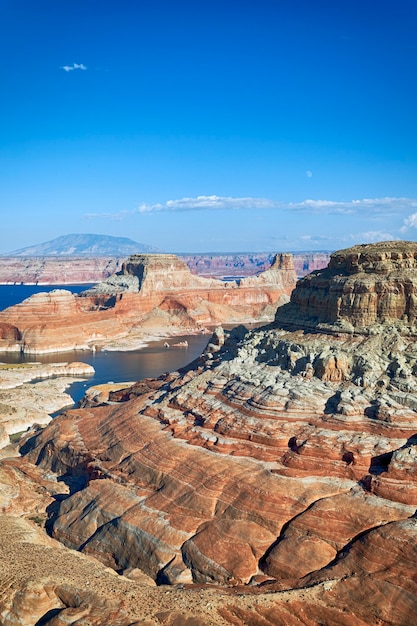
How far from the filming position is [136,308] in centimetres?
14975

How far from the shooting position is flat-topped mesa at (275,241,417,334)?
42.6 metres

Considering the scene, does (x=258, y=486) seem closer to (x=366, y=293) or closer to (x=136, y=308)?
(x=366, y=293)

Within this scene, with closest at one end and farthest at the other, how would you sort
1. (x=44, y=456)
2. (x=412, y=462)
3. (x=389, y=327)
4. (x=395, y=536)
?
1. (x=395, y=536)
2. (x=412, y=462)
3. (x=389, y=327)
4. (x=44, y=456)

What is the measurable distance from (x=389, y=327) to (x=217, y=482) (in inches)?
678

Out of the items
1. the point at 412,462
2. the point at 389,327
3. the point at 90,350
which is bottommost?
the point at 90,350

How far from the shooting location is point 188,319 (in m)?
151

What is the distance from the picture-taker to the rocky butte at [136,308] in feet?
394

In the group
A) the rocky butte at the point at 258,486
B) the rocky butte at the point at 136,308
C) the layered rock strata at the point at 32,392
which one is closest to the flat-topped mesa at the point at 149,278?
the rocky butte at the point at 136,308

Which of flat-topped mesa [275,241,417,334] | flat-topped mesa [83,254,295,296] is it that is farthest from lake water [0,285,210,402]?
flat-topped mesa [275,241,417,334]

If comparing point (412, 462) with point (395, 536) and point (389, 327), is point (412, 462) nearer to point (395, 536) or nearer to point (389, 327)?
point (395, 536)

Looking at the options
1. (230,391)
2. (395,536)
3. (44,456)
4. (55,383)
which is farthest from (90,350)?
(395,536)

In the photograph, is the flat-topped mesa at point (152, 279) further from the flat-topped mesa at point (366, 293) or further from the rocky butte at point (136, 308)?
the flat-topped mesa at point (366, 293)

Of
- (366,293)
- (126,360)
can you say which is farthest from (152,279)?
(366,293)

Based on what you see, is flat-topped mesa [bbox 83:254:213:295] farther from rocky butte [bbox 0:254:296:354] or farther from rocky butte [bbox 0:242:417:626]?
rocky butte [bbox 0:242:417:626]
